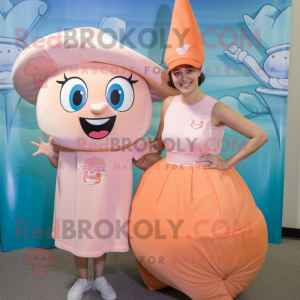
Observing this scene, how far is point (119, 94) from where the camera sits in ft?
5.57

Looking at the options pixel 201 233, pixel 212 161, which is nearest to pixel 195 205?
pixel 201 233

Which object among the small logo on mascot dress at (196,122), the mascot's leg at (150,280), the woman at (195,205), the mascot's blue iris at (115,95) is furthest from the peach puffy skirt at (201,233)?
the mascot's blue iris at (115,95)

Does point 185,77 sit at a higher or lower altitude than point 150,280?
higher

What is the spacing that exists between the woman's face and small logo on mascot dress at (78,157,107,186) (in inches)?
23.1

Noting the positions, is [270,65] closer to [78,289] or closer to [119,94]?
[119,94]

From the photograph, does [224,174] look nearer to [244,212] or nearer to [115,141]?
[244,212]

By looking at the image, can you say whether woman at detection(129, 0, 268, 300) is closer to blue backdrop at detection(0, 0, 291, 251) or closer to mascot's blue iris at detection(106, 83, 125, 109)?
mascot's blue iris at detection(106, 83, 125, 109)

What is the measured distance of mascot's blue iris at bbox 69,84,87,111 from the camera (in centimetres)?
165

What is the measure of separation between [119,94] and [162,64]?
40.7 inches

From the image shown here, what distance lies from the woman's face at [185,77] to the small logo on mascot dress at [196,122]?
0.14m

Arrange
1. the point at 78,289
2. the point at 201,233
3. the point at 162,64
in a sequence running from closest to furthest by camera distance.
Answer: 1. the point at 201,233
2. the point at 78,289
3. the point at 162,64

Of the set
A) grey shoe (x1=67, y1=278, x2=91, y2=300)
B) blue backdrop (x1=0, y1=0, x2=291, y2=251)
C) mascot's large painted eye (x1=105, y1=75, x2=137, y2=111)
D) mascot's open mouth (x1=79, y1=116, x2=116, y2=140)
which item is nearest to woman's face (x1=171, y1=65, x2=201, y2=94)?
mascot's large painted eye (x1=105, y1=75, x2=137, y2=111)

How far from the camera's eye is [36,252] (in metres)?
2.54

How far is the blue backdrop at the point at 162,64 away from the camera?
2.46m
